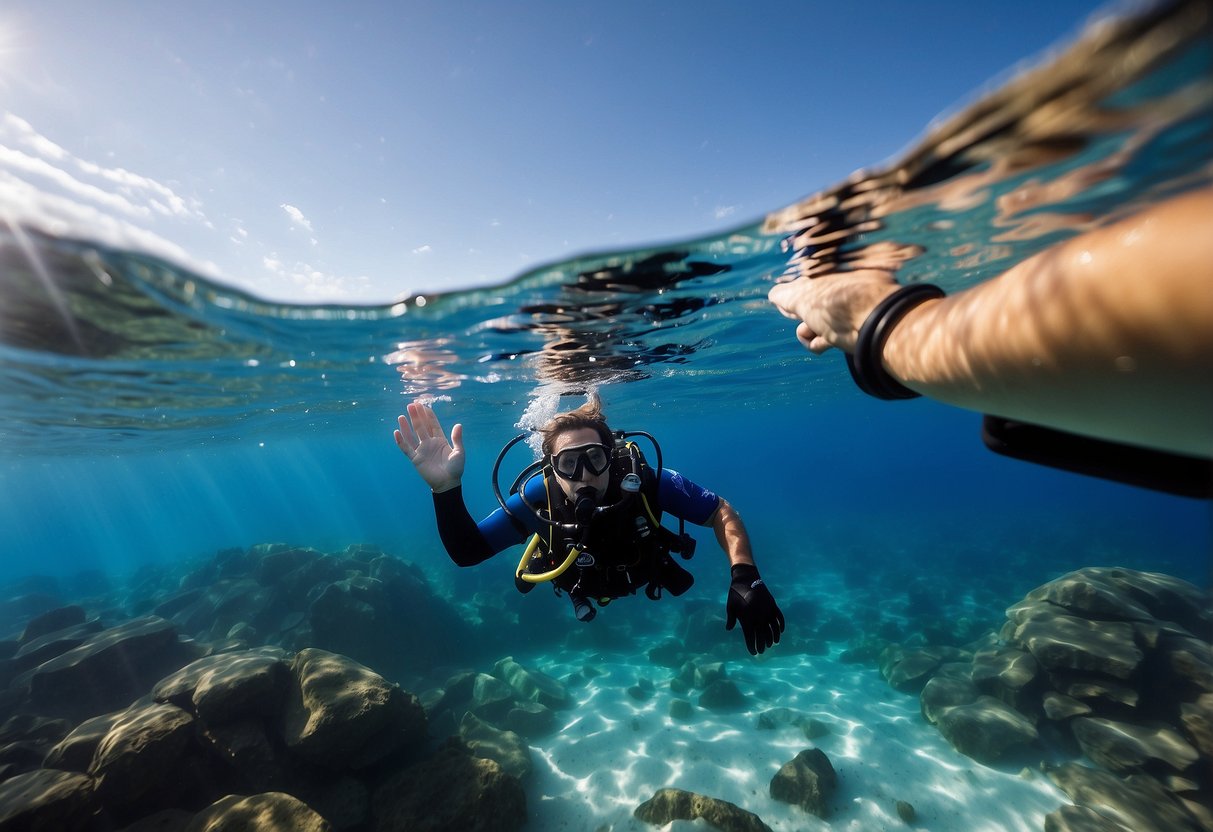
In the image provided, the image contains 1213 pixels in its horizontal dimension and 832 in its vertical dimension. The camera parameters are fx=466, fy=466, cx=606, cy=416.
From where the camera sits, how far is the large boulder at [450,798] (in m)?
6.84

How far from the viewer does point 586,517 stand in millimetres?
4934

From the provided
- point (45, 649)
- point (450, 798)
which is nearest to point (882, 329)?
point (450, 798)

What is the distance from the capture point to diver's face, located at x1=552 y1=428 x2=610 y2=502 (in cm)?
523

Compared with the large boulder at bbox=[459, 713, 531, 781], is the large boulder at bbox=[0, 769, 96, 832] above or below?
above

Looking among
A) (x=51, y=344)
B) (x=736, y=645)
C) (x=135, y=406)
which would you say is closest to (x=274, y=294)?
(x=51, y=344)

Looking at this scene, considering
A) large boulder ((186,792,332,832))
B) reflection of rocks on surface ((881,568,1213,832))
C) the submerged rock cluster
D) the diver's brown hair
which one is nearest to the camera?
the diver's brown hair

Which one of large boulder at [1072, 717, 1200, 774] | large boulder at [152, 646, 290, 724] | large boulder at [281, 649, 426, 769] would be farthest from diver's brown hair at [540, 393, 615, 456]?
large boulder at [1072, 717, 1200, 774]

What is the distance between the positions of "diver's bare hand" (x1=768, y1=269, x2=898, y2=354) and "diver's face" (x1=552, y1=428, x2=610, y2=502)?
3.28 meters

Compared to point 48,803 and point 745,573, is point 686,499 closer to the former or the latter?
point 745,573

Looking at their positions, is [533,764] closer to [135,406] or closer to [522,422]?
[135,406]

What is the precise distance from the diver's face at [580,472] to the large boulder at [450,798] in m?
5.49

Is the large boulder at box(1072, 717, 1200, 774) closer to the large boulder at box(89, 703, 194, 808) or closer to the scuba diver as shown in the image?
the scuba diver

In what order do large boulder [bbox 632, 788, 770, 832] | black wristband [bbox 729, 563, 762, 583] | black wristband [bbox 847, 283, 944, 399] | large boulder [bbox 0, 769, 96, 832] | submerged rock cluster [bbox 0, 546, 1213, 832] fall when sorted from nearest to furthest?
black wristband [bbox 847, 283, 944, 399] < black wristband [bbox 729, 563, 762, 583] < large boulder [bbox 0, 769, 96, 832] < large boulder [bbox 632, 788, 770, 832] < submerged rock cluster [bbox 0, 546, 1213, 832]

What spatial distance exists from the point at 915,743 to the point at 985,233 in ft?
33.1
